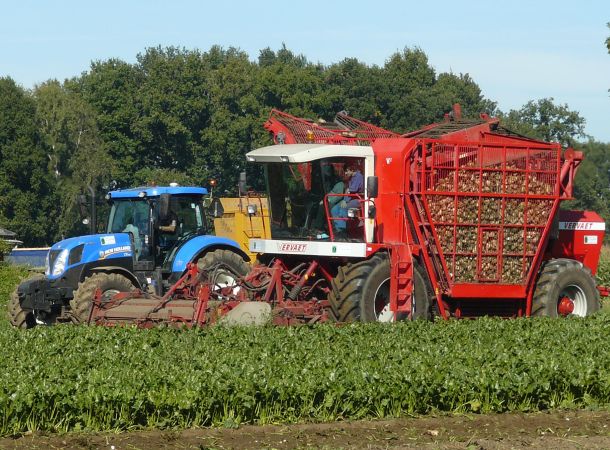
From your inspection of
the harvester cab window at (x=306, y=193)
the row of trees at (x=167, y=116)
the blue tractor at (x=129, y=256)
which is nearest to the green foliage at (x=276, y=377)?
the blue tractor at (x=129, y=256)

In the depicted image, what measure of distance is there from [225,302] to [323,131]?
14.1 ft

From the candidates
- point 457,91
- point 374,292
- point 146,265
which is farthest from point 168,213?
point 457,91

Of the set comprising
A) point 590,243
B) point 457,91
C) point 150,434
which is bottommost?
point 150,434

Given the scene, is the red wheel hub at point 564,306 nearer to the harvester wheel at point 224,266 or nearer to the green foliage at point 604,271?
the harvester wheel at point 224,266

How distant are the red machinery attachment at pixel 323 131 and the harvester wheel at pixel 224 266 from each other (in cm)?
236

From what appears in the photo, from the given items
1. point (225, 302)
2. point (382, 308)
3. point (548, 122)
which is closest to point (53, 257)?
point (225, 302)

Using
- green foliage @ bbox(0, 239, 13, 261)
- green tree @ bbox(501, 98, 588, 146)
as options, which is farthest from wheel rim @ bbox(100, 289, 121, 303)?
green tree @ bbox(501, 98, 588, 146)

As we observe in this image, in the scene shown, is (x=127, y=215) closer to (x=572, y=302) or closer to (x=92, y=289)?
(x=92, y=289)

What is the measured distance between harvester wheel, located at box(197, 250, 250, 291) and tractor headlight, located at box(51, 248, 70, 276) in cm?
206

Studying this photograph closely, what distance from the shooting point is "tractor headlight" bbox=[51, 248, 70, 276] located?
17.0 meters

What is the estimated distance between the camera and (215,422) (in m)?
10.4

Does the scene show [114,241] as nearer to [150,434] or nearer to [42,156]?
[150,434]

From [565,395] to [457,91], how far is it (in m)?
59.4

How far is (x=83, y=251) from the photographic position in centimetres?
1709
